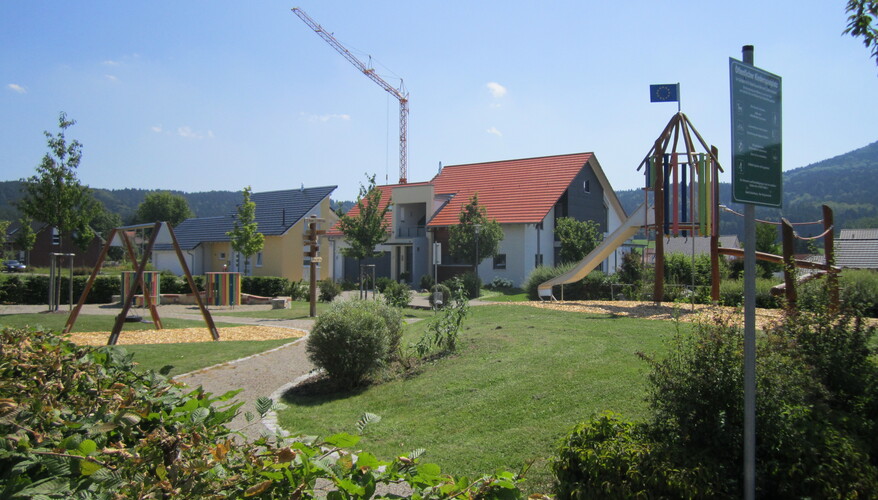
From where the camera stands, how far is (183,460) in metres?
1.88

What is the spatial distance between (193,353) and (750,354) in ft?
39.1

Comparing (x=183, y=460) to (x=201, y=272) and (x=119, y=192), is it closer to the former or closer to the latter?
(x=201, y=272)

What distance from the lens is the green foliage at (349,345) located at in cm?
972

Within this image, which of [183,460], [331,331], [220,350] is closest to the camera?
[183,460]

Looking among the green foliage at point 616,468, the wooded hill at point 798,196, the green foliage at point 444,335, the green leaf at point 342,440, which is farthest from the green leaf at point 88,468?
the wooded hill at point 798,196

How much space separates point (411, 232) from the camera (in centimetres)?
4109

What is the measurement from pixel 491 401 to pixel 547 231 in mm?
31072

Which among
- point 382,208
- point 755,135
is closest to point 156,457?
point 755,135

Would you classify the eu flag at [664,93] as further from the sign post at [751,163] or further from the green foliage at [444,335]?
the sign post at [751,163]

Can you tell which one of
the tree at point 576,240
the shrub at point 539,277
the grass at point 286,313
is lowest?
the grass at point 286,313

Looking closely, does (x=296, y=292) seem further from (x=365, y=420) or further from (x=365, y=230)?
(x=365, y=420)

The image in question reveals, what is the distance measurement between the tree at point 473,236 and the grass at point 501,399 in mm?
20983

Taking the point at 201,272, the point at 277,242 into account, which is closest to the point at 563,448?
the point at 277,242

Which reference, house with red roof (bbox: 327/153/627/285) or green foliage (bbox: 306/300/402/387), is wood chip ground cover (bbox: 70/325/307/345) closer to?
green foliage (bbox: 306/300/402/387)
